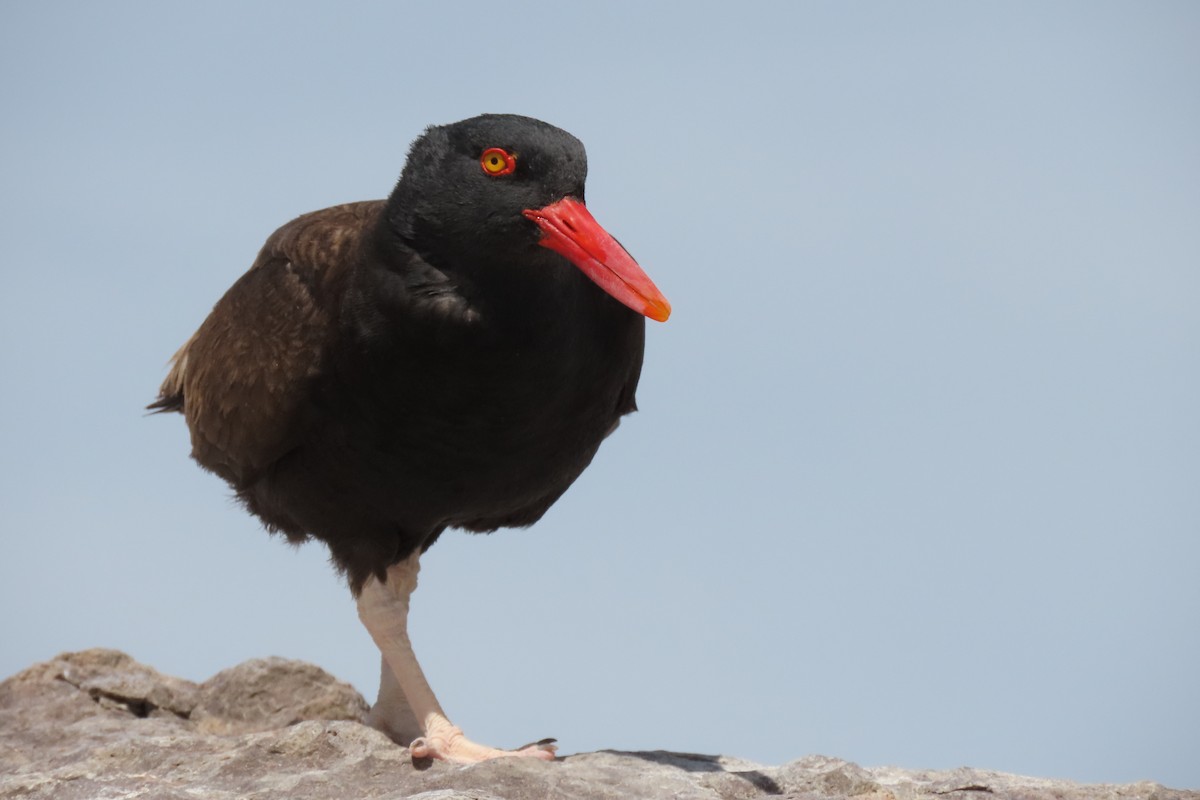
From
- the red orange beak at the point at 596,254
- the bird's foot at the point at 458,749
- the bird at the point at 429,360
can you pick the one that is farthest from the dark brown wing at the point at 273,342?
the bird's foot at the point at 458,749

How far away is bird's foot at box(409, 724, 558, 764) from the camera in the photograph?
6319 millimetres

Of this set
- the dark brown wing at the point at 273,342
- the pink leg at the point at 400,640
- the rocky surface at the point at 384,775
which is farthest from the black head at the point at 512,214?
the rocky surface at the point at 384,775

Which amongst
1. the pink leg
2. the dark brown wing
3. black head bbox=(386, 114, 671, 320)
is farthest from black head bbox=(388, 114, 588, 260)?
the pink leg

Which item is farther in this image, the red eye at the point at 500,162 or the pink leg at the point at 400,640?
the pink leg at the point at 400,640

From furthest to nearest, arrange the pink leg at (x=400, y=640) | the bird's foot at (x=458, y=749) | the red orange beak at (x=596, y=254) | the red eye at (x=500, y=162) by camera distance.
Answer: the pink leg at (x=400, y=640)
the bird's foot at (x=458, y=749)
the red eye at (x=500, y=162)
the red orange beak at (x=596, y=254)

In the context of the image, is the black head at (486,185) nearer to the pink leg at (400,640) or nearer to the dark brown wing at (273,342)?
the dark brown wing at (273,342)

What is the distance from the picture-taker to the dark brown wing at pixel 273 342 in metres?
6.65

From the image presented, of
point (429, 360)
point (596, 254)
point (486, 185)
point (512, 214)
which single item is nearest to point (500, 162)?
point (486, 185)

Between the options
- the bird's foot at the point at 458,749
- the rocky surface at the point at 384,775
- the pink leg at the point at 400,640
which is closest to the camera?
the rocky surface at the point at 384,775

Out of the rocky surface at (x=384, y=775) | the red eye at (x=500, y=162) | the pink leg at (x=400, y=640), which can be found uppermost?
the red eye at (x=500, y=162)

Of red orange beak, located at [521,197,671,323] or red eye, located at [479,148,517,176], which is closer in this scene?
red orange beak, located at [521,197,671,323]

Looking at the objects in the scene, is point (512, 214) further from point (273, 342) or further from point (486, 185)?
point (273, 342)

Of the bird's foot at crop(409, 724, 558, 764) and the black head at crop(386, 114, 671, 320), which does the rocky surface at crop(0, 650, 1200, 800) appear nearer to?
the bird's foot at crop(409, 724, 558, 764)

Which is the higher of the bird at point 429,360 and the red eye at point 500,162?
the red eye at point 500,162
